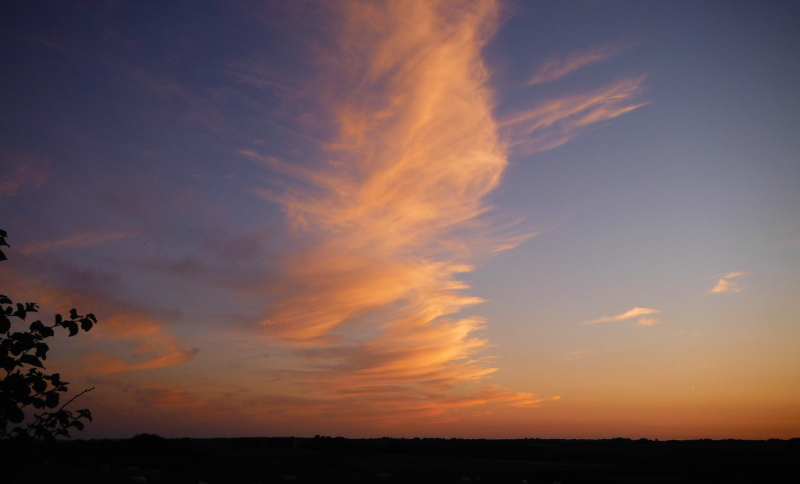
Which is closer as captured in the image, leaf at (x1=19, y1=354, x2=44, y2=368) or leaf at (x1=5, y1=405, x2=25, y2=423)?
leaf at (x1=5, y1=405, x2=25, y2=423)

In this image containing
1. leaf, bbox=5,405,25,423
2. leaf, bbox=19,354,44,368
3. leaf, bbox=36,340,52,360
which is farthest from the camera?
leaf, bbox=36,340,52,360

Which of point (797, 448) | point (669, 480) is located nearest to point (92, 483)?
point (669, 480)

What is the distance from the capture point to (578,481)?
63656 millimetres

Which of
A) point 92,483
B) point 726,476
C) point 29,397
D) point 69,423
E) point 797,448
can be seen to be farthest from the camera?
point 797,448

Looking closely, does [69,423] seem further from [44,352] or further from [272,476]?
[272,476]

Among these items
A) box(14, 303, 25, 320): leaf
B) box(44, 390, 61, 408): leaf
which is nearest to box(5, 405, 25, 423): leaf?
box(44, 390, 61, 408): leaf

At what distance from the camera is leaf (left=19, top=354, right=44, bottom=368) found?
521 centimetres

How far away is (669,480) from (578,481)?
13859 mm

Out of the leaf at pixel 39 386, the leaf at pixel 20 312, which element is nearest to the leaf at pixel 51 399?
the leaf at pixel 39 386

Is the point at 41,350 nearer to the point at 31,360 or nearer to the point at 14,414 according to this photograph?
the point at 31,360

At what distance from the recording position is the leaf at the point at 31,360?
205 inches

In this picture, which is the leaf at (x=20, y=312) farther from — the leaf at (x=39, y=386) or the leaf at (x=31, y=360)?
the leaf at (x=39, y=386)

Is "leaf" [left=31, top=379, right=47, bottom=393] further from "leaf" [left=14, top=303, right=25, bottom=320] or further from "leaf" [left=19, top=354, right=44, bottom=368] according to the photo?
"leaf" [left=14, top=303, right=25, bottom=320]

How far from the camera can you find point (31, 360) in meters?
5.23
